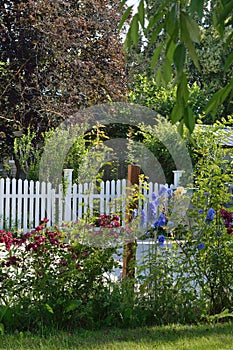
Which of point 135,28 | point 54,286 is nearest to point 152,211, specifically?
point 54,286

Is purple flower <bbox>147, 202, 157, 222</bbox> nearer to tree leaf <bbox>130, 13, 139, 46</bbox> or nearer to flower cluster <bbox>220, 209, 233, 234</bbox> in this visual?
flower cluster <bbox>220, 209, 233, 234</bbox>

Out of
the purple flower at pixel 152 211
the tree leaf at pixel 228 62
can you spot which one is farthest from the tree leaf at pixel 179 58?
the purple flower at pixel 152 211

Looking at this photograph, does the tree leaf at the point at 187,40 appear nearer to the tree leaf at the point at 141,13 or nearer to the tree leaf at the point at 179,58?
the tree leaf at the point at 179,58

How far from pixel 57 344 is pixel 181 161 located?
9535mm

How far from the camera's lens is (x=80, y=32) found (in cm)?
1353

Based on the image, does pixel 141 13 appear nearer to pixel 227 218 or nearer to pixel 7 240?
pixel 7 240

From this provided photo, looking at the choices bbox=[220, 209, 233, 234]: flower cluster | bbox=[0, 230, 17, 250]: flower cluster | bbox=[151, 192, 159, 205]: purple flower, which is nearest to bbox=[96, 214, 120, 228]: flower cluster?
bbox=[151, 192, 159, 205]: purple flower

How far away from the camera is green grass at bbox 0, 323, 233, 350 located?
3656mm

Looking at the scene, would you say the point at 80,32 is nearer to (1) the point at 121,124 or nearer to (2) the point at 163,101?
(1) the point at 121,124

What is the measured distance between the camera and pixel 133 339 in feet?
12.6

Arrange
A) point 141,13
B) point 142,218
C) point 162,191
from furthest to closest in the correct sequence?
point 162,191
point 142,218
point 141,13

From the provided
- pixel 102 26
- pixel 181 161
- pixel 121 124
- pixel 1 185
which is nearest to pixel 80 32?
pixel 102 26

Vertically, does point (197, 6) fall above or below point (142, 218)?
above

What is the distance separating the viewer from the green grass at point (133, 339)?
3.66m
